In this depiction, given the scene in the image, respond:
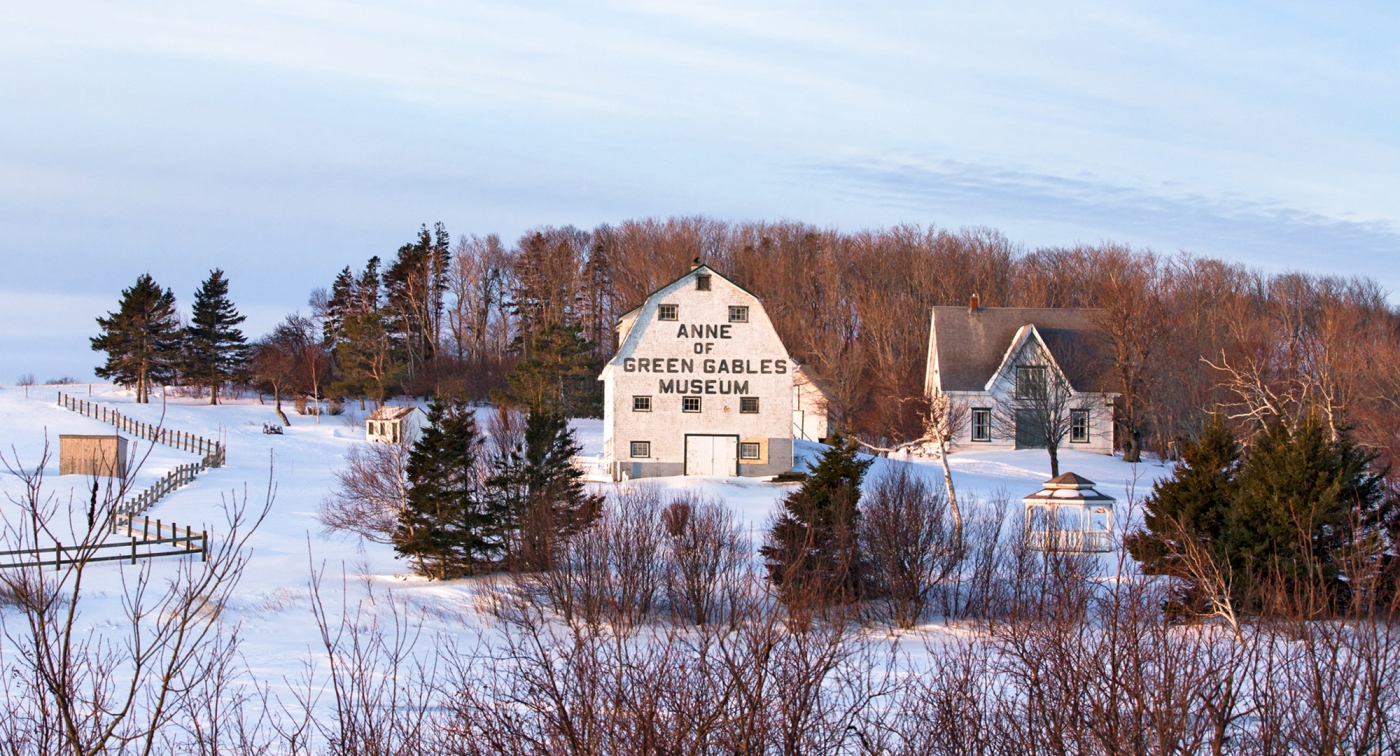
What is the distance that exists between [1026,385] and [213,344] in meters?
50.6

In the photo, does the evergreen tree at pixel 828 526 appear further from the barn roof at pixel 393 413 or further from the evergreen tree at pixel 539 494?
the barn roof at pixel 393 413

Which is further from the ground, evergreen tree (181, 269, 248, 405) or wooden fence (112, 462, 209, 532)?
evergreen tree (181, 269, 248, 405)

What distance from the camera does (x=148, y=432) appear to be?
59.3 meters

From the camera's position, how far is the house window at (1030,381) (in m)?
52.0

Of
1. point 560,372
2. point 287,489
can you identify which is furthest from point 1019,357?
point 287,489

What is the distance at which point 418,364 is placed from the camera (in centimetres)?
8619

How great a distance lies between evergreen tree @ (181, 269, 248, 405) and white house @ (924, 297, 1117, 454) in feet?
149

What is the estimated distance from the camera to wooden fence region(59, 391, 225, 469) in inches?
2055

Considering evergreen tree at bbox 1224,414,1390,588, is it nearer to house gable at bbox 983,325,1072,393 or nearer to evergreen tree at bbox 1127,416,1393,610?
evergreen tree at bbox 1127,416,1393,610

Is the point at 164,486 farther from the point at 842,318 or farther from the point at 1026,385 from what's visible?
the point at 842,318

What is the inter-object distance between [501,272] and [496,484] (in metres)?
64.2

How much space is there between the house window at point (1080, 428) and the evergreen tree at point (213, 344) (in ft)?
168

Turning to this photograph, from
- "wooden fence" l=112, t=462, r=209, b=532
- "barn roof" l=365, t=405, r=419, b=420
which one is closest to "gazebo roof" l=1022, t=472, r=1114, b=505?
"wooden fence" l=112, t=462, r=209, b=532

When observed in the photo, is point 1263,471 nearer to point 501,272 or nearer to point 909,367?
point 909,367
